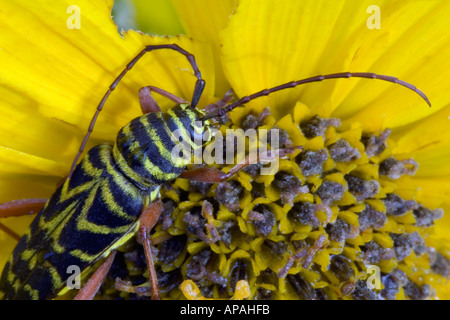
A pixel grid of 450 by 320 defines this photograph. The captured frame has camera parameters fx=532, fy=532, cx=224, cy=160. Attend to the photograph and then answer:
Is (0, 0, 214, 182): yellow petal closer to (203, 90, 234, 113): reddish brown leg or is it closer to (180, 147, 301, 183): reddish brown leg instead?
(203, 90, 234, 113): reddish brown leg

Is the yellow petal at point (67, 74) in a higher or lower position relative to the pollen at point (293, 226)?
higher

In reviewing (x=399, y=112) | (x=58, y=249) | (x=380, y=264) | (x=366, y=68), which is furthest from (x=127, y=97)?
(x=380, y=264)

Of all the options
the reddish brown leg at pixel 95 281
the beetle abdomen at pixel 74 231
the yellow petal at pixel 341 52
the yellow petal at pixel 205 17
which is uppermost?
the yellow petal at pixel 205 17

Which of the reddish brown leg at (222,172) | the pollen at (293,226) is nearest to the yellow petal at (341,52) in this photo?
the pollen at (293,226)

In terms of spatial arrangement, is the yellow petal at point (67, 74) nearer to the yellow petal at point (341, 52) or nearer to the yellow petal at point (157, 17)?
the yellow petal at point (157, 17)

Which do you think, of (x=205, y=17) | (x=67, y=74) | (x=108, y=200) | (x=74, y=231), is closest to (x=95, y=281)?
(x=74, y=231)

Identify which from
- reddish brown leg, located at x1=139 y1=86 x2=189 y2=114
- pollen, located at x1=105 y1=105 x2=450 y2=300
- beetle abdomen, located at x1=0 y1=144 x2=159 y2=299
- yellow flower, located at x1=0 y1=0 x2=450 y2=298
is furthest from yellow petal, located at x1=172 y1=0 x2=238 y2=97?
beetle abdomen, located at x1=0 y1=144 x2=159 y2=299

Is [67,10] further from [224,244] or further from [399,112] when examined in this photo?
[399,112]
